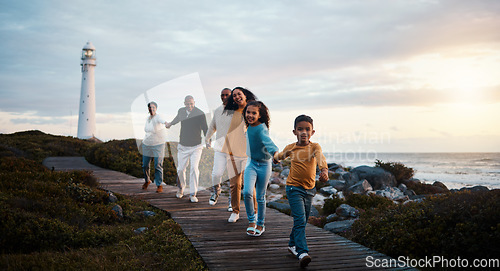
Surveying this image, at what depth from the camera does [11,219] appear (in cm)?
663

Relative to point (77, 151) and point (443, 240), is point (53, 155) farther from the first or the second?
point (443, 240)

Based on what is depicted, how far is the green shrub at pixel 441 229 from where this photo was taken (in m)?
5.09

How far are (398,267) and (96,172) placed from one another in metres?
14.5

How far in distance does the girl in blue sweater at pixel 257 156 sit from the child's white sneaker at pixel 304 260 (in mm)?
1534

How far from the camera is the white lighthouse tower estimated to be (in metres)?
41.9

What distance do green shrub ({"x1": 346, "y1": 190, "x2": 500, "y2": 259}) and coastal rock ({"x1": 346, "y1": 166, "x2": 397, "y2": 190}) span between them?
34.0 feet

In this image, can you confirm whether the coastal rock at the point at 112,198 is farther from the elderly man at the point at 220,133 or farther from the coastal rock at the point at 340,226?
the coastal rock at the point at 340,226

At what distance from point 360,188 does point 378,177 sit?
209cm

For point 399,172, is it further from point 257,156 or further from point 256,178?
point 257,156

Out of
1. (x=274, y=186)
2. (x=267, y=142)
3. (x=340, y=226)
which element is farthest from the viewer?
(x=274, y=186)

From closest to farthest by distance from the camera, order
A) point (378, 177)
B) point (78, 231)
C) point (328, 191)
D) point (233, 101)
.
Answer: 1. point (233, 101)
2. point (78, 231)
3. point (328, 191)
4. point (378, 177)

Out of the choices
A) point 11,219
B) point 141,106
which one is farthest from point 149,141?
point 11,219

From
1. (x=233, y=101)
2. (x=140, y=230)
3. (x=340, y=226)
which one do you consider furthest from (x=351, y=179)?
(x=233, y=101)

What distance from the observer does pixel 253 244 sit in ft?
19.0
